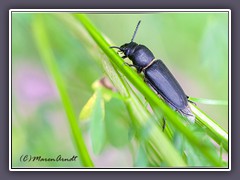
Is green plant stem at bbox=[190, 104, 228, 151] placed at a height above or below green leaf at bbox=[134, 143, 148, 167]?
above

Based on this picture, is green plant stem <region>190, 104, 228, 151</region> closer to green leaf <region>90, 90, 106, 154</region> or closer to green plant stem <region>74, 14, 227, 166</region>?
green plant stem <region>74, 14, 227, 166</region>

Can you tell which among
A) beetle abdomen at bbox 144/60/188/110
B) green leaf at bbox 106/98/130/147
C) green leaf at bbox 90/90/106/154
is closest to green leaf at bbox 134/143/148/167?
green leaf at bbox 90/90/106/154

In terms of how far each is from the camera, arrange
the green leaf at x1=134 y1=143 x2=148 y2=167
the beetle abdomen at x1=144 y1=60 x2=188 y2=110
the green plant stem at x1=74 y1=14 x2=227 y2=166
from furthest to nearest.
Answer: the beetle abdomen at x1=144 y1=60 x2=188 y2=110, the green leaf at x1=134 y1=143 x2=148 y2=167, the green plant stem at x1=74 y1=14 x2=227 y2=166

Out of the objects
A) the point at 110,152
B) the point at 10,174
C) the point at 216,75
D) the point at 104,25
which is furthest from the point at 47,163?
the point at 216,75

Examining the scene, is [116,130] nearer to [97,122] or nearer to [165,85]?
[165,85]

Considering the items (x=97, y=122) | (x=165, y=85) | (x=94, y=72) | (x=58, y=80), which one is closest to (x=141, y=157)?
(x=97, y=122)

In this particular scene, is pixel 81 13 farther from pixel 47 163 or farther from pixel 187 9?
pixel 47 163

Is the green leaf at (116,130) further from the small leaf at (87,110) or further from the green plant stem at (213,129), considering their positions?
the green plant stem at (213,129)
